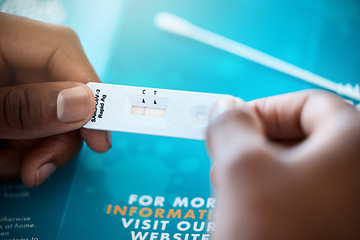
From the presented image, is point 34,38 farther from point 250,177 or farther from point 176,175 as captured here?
point 250,177

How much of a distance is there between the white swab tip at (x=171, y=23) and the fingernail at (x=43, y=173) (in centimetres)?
52

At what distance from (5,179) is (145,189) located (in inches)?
14.0

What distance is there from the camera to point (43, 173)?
0.77 metres

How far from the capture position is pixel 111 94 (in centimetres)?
69

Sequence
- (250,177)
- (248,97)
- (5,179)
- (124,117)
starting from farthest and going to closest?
(248,97) < (5,179) < (124,117) < (250,177)

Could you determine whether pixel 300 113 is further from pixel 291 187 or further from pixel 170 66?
pixel 170 66

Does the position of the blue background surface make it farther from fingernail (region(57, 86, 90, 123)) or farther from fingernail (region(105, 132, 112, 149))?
fingernail (region(57, 86, 90, 123))

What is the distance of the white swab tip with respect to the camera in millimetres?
989

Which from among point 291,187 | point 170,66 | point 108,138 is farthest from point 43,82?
point 291,187

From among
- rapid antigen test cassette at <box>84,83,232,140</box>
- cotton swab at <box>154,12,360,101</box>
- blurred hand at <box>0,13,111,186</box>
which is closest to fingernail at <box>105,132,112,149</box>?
blurred hand at <box>0,13,111,186</box>

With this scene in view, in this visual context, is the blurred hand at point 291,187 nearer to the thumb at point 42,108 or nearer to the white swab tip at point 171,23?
the thumb at point 42,108

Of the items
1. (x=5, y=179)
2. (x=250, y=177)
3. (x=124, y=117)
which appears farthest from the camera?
(x=5, y=179)

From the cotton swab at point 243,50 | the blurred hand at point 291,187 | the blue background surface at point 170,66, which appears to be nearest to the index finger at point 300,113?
the blurred hand at point 291,187

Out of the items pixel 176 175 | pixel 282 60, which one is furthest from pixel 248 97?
pixel 176 175
